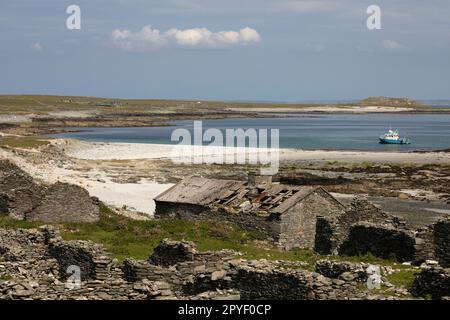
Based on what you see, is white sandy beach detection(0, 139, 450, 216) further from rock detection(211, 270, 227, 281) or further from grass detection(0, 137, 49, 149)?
rock detection(211, 270, 227, 281)

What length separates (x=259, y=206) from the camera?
108 feet

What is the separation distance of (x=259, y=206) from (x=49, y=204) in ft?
29.2

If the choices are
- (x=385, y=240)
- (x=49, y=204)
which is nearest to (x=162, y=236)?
(x=49, y=204)

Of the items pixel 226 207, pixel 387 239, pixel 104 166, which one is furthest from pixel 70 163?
pixel 387 239

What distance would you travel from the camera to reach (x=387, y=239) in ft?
76.4

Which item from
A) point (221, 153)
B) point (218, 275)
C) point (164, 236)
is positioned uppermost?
point (218, 275)

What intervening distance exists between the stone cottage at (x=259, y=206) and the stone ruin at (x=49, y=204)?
5.85 m

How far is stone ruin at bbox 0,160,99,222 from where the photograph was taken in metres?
29.8

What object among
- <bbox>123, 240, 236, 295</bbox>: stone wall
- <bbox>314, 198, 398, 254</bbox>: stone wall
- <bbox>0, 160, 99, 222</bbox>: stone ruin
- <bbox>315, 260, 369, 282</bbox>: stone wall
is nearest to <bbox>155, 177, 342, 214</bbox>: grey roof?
<bbox>314, 198, 398, 254</bbox>: stone wall

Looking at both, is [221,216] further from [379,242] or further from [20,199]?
[379,242]

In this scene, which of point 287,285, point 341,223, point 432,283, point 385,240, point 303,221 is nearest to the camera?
point 287,285
